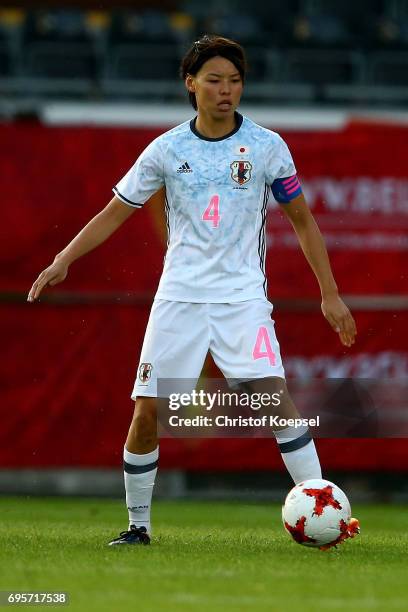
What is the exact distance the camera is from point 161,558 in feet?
19.7

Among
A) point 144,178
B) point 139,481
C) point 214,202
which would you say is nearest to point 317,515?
point 139,481

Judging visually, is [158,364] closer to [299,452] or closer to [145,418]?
[145,418]

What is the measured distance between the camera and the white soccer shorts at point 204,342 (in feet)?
21.0

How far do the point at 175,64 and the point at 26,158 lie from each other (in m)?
4.46

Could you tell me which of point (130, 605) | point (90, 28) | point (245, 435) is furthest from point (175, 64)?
point (130, 605)

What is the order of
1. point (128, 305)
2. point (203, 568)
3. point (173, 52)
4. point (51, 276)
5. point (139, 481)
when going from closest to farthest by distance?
point (203, 568) → point (51, 276) → point (139, 481) → point (128, 305) → point (173, 52)

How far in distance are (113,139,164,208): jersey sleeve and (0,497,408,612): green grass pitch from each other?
161 centimetres

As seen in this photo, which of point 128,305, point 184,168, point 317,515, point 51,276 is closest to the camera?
point 317,515

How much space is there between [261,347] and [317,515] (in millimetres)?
794

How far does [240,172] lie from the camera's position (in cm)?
645

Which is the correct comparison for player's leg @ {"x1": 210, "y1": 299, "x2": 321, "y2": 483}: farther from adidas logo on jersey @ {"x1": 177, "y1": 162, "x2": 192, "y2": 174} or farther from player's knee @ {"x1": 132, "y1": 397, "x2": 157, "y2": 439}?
adidas logo on jersey @ {"x1": 177, "y1": 162, "x2": 192, "y2": 174}

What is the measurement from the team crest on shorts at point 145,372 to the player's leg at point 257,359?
0.30m

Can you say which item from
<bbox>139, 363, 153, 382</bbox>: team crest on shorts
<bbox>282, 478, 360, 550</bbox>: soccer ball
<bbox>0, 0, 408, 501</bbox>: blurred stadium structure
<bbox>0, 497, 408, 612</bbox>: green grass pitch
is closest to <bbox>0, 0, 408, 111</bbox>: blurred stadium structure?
<bbox>0, 0, 408, 501</bbox>: blurred stadium structure

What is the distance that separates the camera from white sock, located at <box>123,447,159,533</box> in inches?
259
